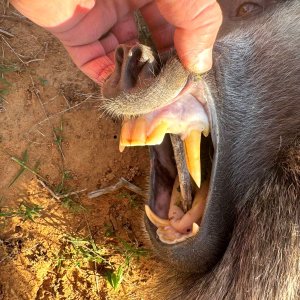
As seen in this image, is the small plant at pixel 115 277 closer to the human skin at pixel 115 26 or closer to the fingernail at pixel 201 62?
the human skin at pixel 115 26

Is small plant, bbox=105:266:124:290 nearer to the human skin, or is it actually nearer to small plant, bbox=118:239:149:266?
small plant, bbox=118:239:149:266

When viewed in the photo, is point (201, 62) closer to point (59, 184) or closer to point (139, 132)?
point (139, 132)

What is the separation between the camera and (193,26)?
2.56 m

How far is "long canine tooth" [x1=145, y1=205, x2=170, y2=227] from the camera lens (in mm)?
3303

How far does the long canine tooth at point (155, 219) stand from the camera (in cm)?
330

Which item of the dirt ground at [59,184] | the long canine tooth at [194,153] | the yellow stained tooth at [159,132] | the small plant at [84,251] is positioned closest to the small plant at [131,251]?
the dirt ground at [59,184]

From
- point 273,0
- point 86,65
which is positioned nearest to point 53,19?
point 86,65

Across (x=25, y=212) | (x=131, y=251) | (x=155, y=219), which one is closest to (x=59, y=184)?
(x=25, y=212)

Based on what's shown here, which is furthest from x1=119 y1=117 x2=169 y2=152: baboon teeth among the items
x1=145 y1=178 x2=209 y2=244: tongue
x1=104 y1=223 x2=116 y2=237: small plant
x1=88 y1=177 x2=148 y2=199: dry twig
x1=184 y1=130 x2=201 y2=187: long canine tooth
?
x1=104 y1=223 x2=116 y2=237: small plant

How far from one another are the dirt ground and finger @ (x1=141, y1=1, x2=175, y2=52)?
83cm

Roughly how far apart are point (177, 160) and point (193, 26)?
78 cm

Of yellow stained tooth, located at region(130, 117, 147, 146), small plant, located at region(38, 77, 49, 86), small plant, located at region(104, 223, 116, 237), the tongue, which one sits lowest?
small plant, located at region(104, 223, 116, 237)

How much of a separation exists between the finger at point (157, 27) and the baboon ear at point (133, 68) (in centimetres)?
80

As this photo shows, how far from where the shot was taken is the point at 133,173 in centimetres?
421
